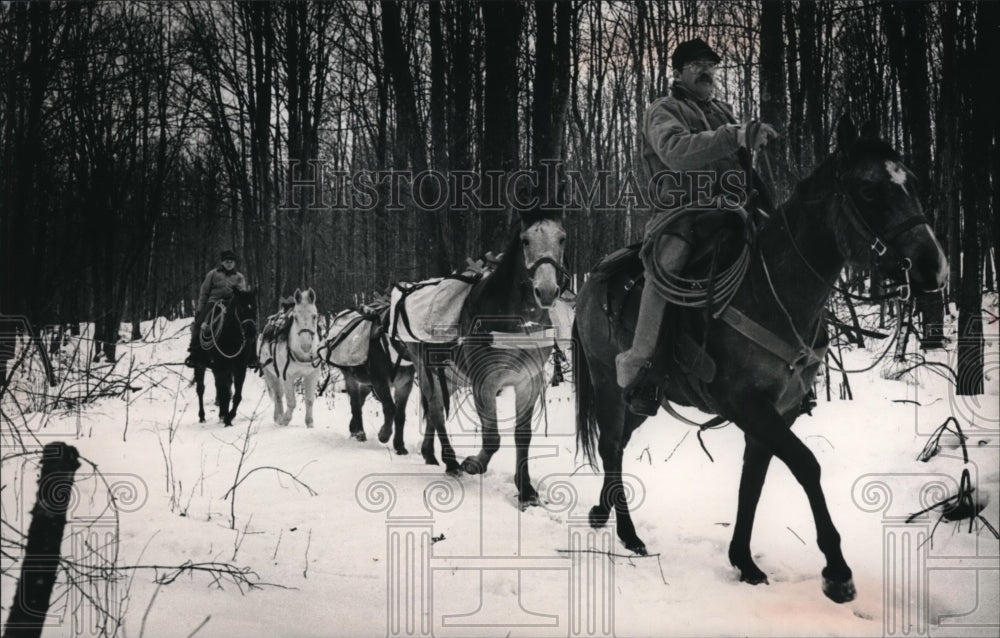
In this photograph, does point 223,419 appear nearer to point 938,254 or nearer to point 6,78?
point 6,78

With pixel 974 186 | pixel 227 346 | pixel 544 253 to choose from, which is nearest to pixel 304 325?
pixel 227 346

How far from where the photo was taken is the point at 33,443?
4.25 metres

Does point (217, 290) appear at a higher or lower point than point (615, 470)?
higher

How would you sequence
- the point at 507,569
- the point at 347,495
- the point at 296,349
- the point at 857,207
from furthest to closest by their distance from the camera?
the point at 296,349 → the point at 347,495 → the point at 507,569 → the point at 857,207

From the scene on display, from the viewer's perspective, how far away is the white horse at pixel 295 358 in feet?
32.5

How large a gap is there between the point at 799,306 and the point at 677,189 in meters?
1.13

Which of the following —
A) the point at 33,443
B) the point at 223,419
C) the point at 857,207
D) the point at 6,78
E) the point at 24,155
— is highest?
the point at 6,78

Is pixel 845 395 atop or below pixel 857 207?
below

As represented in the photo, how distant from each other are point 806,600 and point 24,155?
5062mm

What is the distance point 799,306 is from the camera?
3715 millimetres

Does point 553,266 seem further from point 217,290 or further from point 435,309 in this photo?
point 217,290

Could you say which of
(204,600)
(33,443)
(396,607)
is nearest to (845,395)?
(396,607)

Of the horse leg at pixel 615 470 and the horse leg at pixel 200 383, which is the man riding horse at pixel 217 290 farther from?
the horse leg at pixel 615 470

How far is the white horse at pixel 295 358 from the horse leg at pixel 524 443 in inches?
185
